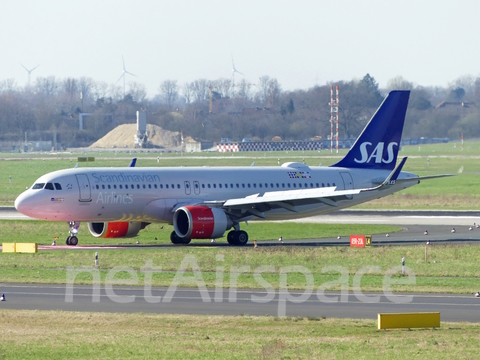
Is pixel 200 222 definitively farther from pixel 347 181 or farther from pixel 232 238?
pixel 347 181

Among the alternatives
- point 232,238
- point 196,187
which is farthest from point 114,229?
point 232,238

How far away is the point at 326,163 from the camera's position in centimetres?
12200

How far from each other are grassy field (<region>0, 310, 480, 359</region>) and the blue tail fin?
3428 centimetres

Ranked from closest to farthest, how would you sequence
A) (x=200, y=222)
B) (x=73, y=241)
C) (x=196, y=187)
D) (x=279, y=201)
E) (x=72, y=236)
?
(x=200, y=222), (x=73, y=241), (x=72, y=236), (x=279, y=201), (x=196, y=187)

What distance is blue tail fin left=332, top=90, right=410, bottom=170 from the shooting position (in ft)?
201

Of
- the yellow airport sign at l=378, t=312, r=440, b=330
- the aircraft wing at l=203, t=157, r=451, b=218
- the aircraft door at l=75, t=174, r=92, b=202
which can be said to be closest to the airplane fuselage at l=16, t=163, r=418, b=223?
the aircraft door at l=75, t=174, r=92, b=202

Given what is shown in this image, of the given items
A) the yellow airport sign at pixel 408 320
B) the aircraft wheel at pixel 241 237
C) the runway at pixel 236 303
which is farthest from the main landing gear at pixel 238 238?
the yellow airport sign at pixel 408 320

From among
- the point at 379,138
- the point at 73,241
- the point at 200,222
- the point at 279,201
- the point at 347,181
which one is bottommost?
the point at 73,241

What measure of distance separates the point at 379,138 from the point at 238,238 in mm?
14336

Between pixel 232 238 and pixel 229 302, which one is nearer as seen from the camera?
pixel 229 302

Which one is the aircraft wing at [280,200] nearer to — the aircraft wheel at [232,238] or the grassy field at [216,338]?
the aircraft wheel at [232,238]

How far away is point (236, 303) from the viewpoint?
3172 cm

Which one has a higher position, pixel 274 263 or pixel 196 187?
pixel 196 187

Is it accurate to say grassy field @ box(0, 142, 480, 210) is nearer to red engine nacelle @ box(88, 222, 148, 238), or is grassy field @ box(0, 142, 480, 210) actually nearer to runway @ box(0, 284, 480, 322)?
red engine nacelle @ box(88, 222, 148, 238)
